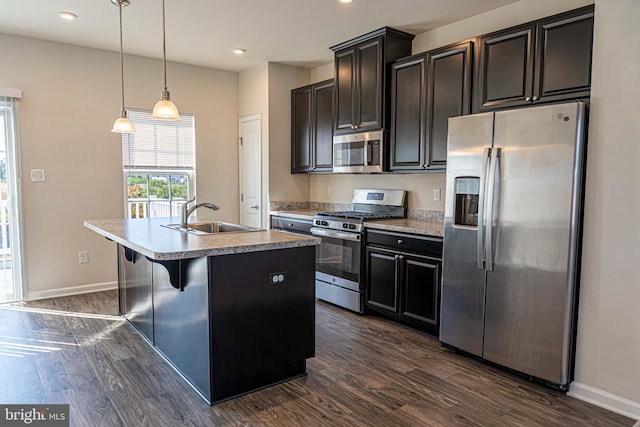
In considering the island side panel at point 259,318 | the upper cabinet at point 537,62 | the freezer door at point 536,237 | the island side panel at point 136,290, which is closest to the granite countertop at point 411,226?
the freezer door at point 536,237

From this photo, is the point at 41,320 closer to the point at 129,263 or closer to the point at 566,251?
the point at 129,263

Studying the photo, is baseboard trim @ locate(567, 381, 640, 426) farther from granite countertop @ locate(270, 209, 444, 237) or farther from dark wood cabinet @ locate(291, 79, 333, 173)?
dark wood cabinet @ locate(291, 79, 333, 173)

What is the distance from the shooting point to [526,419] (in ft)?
7.41

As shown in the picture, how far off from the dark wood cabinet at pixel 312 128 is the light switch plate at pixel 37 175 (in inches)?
104

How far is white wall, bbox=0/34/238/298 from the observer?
423 centimetres

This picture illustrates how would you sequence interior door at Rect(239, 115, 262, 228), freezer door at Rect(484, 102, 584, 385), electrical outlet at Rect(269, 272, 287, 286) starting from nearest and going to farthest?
freezer door at Rect(484, 102, 584, 385) < electrical outlet at Rect(269, 272, 287, 286) < interior door at Rect(239, 115, 262, 228)

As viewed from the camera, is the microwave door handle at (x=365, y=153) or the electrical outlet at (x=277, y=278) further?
the microwave door handle at (x=365, y=153)

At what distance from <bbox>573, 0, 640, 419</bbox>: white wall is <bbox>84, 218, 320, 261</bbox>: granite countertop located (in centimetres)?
163

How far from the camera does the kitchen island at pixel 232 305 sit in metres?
2.32

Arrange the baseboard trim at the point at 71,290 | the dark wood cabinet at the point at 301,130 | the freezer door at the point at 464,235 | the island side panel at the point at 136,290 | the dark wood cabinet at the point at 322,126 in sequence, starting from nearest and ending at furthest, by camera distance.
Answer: the freezer door at the point at 464,235 < the island side panel at the point at 136,290 < the baseboard trim at the point at 71,290 < the dark wood cabinet at the point at 322,126 < the dark wood cabinet at the point at 301,130

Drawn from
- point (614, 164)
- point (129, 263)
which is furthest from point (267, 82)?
point (614, 164)

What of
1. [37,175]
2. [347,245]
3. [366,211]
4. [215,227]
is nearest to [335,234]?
[347,245]

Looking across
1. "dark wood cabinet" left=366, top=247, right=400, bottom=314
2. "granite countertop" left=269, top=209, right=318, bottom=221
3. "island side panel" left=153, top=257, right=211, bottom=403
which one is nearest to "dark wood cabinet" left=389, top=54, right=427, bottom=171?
"dark wood cabinet" left=366, top=247, right=400, bottom=314

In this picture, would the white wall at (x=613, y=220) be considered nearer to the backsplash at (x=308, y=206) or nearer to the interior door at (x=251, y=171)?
the backsplash at (x=308, y=206)
